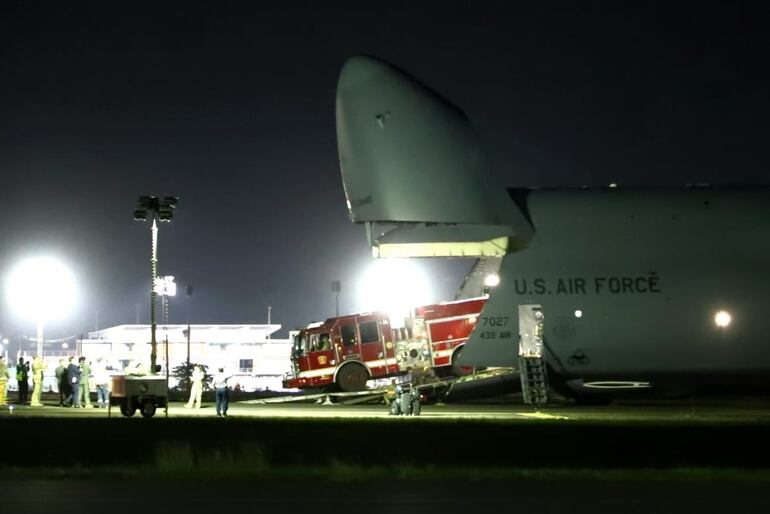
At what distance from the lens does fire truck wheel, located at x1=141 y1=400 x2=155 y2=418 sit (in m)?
28.5

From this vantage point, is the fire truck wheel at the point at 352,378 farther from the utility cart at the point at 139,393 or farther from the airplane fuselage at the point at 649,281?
the airplane fuselage at the point at 649,281

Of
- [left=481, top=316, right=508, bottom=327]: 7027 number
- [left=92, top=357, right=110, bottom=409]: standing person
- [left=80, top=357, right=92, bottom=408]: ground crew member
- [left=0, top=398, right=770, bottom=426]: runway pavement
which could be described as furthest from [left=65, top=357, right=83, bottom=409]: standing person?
[left=481, top=316, right=508, bottom=327]: 7027 number

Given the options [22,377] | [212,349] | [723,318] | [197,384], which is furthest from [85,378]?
[212,349]

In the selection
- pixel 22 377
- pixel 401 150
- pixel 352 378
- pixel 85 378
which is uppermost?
pixel 401 150

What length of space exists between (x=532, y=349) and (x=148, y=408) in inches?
394

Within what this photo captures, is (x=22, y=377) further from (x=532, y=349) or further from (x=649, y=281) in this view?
(x=649, y=281)

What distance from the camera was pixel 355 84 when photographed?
23828 mm

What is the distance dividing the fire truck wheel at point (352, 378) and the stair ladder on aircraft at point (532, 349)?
46.1 feet

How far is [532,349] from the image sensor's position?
2578 cm

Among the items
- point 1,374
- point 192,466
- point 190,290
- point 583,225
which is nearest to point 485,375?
point 583,225

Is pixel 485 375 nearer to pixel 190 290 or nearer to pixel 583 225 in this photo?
pixel 583 225

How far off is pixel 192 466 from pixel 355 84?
988 cm

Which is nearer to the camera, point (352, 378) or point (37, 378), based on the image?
point (37, 378)

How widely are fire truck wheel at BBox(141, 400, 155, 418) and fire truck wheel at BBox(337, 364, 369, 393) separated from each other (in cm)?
1245
